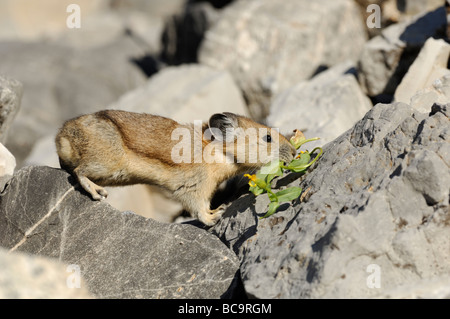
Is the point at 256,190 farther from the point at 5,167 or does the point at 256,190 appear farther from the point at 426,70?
the point at 426,70

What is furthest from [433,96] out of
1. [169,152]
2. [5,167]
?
[5,167]

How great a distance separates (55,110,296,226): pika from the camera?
791cm

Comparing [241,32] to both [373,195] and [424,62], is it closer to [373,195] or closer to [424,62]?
[424,62]

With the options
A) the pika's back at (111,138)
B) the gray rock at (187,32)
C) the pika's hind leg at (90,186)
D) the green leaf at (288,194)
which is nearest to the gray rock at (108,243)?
the pika's hind leg at (90,186)

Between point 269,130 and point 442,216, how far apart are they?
9.89ft

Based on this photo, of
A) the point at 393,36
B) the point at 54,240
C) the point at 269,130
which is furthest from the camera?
the point at 393,36

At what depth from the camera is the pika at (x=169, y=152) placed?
791 centimetres

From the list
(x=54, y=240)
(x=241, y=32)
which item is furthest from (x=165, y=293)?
(x=241, y=32)

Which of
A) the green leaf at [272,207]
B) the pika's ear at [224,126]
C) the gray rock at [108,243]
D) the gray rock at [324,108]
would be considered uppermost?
the pika's ear at [224,126]

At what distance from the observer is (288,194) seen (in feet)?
22.7

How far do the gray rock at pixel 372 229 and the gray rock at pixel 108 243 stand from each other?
505mm

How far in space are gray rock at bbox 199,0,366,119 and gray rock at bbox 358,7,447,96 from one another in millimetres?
4100

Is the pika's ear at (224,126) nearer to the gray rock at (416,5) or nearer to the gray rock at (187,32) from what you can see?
the gray rock at (416,5)
